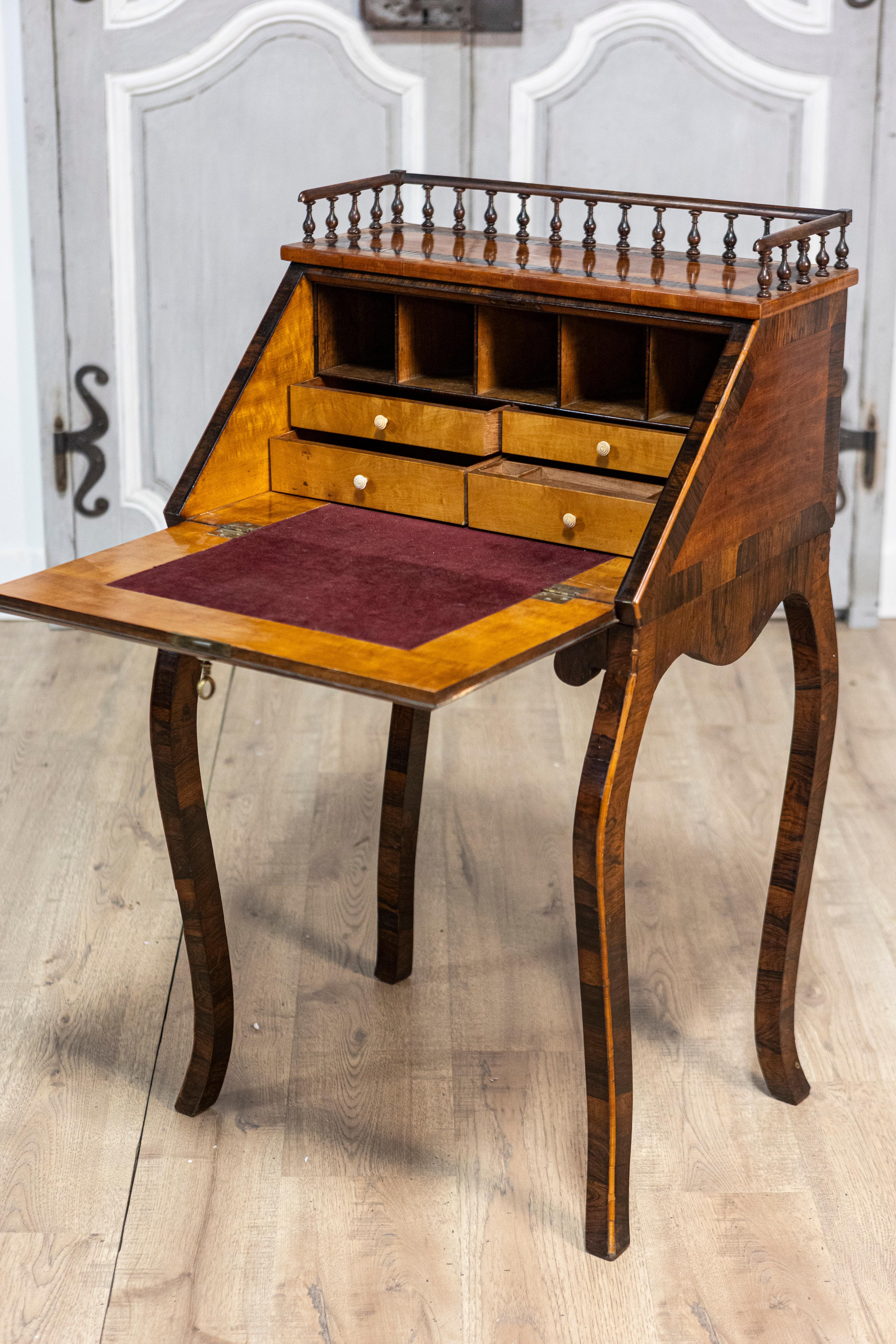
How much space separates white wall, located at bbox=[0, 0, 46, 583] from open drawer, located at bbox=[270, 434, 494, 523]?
225 centimetres

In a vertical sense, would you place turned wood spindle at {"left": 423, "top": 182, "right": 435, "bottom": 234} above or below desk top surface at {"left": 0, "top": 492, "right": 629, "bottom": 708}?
above

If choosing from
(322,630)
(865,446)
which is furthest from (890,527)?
(322,630)

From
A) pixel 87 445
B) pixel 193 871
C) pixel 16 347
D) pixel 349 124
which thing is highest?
pixel 349 124

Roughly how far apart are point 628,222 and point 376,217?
38cm

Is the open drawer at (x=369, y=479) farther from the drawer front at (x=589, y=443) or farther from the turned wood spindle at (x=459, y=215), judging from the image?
the turned wood spindle at (x=459, y=215)

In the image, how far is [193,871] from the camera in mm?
2277

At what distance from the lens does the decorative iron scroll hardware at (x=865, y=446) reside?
4.35 m

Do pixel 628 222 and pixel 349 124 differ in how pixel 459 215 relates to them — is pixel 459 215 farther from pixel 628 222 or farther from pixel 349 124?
pixel 349 124

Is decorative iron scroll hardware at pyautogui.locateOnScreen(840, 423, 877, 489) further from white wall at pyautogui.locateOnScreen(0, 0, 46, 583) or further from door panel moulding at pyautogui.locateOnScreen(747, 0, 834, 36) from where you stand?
white wall at pyautogui.locateOnScreen(0, 0, 46, 583)

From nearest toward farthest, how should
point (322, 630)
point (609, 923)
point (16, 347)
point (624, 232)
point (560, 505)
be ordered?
point (322, 630) → point (609, 923) → point (560, 505) → point (624, 232) → point (16, 347)

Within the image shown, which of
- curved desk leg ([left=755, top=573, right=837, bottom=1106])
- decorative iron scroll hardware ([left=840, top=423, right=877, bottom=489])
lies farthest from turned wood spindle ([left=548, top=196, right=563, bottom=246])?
decorative iron scroll hardware ([left=840, top=423, right=877, bottom=489])

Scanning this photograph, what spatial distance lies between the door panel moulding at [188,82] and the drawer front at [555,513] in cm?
226

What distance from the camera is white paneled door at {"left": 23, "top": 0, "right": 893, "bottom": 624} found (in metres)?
4.06

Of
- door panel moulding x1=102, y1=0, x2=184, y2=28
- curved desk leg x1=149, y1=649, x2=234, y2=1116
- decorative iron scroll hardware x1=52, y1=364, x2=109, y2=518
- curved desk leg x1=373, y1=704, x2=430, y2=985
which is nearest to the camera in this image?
curved desk leg x1=149, y1=649, x2=234, y2=1116
